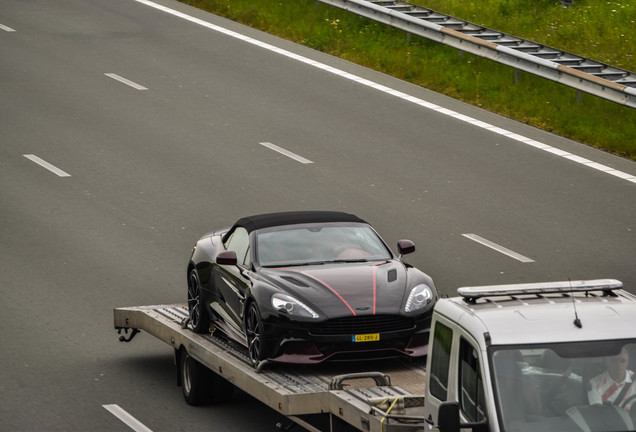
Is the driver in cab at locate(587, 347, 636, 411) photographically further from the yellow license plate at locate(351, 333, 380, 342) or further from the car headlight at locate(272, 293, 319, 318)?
the car headlight at locate(272, 293, 319, 318)

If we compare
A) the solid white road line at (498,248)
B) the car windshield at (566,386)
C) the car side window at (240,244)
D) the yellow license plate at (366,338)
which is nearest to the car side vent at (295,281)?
the yellow license plate at (366,338)

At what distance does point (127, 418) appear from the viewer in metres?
12.5

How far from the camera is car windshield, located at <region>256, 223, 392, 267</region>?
12.6 m

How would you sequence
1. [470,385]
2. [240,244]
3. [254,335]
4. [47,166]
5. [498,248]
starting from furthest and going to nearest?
[47,166] → [498,248] → [240,244] → [254,335] → [470,385]

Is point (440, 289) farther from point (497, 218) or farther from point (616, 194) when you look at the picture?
point (616, 194)

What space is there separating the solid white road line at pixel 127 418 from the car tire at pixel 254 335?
4.40ft

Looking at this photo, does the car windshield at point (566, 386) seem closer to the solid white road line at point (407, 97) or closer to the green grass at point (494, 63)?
the solid white road line at point (407, 97)

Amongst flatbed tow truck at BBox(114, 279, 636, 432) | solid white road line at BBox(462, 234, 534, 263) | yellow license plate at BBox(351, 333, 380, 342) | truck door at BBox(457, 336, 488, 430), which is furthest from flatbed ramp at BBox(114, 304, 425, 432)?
solid white road line at BBox(462, 234, 534, 263)

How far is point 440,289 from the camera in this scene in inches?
653

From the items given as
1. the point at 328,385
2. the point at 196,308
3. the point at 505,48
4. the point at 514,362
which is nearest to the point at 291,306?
the point at 328,385

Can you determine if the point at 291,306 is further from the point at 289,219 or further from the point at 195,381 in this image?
the point at 289,219

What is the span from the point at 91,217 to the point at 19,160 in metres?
3.37

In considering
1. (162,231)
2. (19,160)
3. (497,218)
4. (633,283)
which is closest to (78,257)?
(162,231)

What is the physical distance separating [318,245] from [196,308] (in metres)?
1.66
